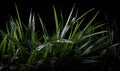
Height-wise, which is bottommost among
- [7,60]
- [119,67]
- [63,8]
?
[119,67]

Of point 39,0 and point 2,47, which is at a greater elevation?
point 39,0

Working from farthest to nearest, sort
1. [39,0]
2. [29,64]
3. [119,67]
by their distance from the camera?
[39,0] < [119,67] < [29,64]

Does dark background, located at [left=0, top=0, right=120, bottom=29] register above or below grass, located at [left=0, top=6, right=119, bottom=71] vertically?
above

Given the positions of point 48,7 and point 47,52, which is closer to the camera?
point 47,52

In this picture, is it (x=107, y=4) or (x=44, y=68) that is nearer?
(x=44, y=68)

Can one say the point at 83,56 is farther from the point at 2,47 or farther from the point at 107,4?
the point at 107,4

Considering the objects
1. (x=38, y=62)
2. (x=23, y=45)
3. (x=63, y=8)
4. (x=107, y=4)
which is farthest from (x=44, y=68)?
(x=107, y=4)

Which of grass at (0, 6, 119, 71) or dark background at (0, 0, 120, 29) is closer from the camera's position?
grass at (0, 6, 119, 71)

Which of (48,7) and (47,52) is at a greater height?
(48,7)
